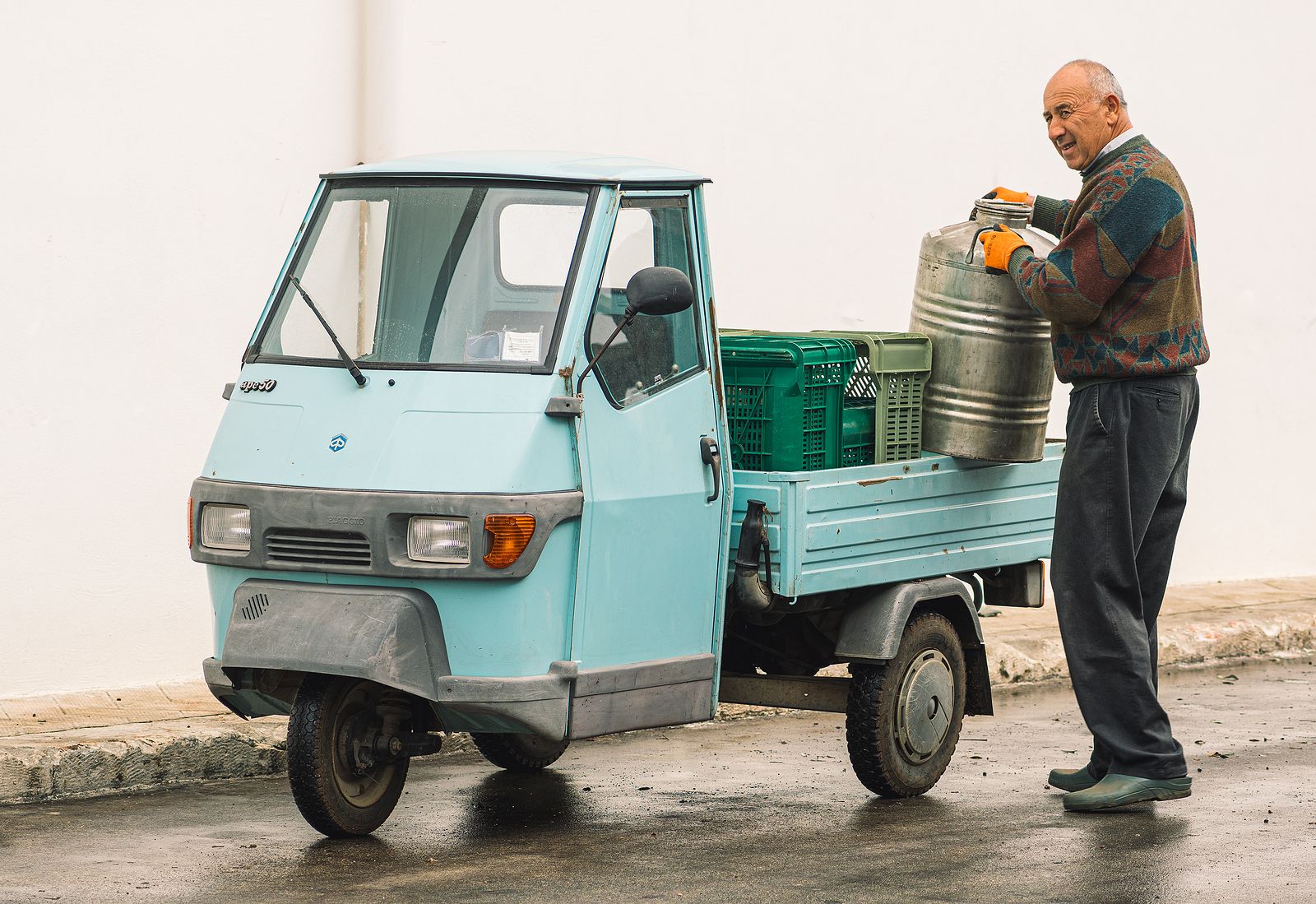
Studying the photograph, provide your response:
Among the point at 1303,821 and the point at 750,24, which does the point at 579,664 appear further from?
the point at 750,24

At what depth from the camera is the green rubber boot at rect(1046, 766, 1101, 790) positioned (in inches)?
264

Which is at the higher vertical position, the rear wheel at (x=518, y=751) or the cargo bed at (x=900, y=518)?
the cargo bed at (x=900, y=518)

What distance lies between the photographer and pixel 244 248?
8.43 meters

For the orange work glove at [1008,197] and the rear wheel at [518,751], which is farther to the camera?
the rear wheel at [518,751]

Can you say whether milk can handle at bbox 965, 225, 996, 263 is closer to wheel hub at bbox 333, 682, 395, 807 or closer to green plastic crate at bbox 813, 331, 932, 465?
green plastic crate at bbox 813, 331, 932, 465

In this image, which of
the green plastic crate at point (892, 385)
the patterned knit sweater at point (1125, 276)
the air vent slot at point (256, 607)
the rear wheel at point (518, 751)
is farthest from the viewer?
the rear wheel at point (518, 751)

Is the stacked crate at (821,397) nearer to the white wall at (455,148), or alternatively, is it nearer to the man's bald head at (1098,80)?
the man's bald head at (1098,80)

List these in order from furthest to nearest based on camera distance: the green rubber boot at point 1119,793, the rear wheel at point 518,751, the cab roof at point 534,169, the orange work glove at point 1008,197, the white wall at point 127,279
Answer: the white wall at point 127,279 < the rear wheel at point 518,751 < the orange work glove at point 1008,197 < the green rubber boot at point 1119,793 < the cab roof at point 534,169

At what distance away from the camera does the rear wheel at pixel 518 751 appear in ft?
23.1

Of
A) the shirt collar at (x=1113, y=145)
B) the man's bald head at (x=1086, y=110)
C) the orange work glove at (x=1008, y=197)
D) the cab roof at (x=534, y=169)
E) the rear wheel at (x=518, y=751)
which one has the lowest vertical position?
the rear wheel at (x=518, y=751)

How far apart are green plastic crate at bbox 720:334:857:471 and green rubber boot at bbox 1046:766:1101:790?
4.29 feet

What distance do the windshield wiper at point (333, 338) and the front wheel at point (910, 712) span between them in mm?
1998

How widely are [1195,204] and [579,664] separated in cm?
722

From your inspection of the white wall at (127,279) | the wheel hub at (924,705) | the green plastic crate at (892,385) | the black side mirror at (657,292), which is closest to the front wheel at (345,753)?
the black side mirror at (657,292)
